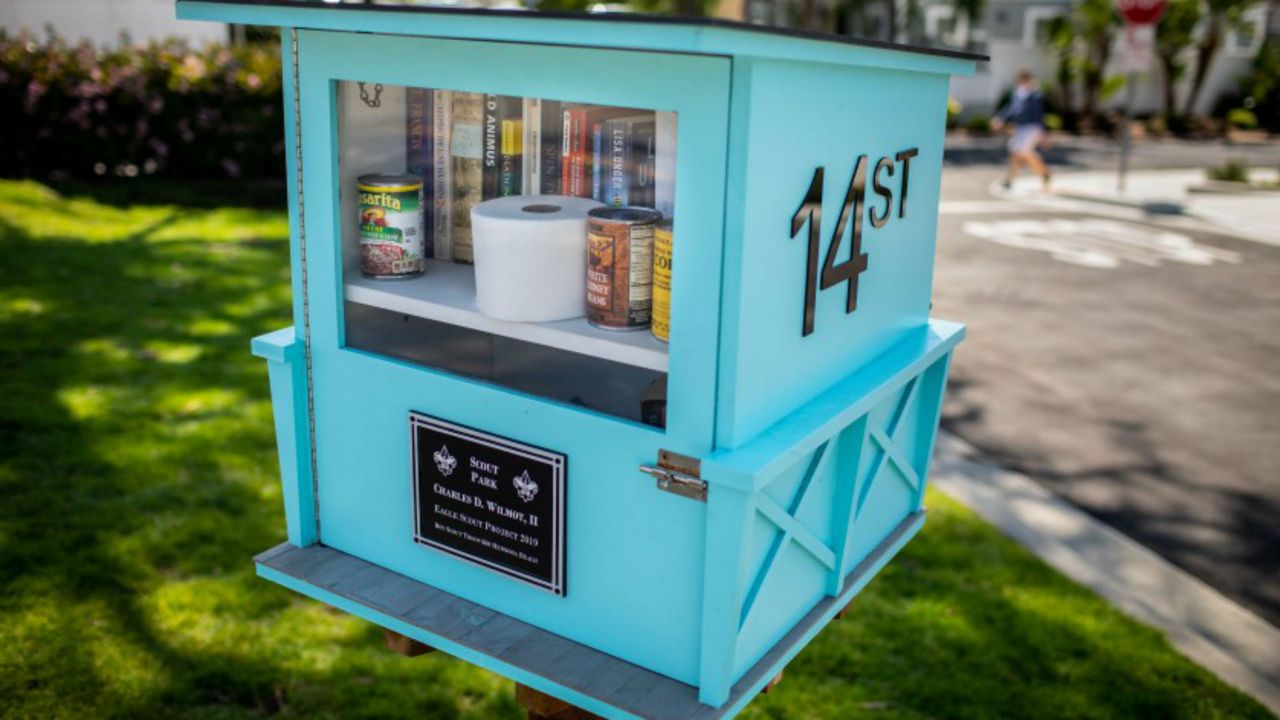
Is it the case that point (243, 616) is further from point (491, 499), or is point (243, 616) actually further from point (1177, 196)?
point (1177, 196)

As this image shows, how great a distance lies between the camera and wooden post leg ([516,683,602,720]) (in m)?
1.88

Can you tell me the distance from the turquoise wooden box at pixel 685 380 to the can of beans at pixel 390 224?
0.05 m

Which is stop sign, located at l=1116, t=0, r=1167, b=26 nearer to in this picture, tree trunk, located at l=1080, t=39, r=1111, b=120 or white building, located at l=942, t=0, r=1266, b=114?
white building, located at l=942, t=0, r=1266, b=114

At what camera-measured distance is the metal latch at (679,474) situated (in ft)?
5.18

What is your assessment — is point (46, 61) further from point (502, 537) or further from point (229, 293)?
point (502, 537)

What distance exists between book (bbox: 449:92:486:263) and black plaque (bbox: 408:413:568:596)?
436 millimetres

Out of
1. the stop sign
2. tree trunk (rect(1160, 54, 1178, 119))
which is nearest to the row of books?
the stop sign

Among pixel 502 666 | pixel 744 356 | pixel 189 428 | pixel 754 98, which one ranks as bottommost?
pixel 189 428

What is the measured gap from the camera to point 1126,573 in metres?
4.55

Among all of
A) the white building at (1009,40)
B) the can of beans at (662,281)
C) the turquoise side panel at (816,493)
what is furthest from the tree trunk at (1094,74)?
the can of beans at (662,281)

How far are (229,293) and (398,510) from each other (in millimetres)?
5956

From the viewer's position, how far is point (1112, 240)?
11773 millimetres

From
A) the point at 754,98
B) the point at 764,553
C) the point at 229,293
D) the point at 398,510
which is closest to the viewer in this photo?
the point at 754,98

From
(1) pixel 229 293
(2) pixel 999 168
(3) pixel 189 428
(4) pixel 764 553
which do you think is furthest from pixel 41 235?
(2) pixel 999 168
